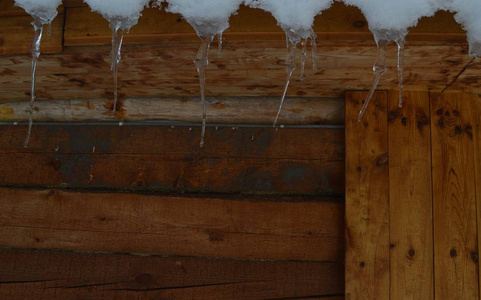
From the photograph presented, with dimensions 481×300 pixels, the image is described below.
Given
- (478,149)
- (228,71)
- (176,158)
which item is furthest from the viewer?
(176,158)

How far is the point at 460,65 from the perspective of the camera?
173 cm

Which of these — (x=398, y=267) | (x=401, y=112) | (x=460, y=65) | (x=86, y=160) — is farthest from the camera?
(x=86, y=160)

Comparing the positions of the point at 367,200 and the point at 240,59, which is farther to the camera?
the point at 367,200

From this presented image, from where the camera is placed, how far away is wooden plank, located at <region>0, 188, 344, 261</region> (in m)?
2.11

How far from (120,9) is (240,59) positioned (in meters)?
0.48

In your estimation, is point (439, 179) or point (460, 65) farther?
point (439, 179)

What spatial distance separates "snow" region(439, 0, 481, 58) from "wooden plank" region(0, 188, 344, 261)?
Result: 92 cm

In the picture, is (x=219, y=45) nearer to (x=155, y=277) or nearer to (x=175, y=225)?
(x=175, y=225)

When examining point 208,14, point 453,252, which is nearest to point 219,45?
point 208,14

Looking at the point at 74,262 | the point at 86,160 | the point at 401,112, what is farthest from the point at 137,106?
the point at 401,112

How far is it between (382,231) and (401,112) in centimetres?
54

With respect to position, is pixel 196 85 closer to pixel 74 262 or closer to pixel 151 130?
pixel 151 130

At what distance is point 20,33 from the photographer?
1.75 m

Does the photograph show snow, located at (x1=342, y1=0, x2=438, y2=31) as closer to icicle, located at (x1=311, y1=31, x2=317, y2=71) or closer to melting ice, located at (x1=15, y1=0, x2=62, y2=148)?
icicle, located at (x1=311, y1=31, x2=317, y2=71)
